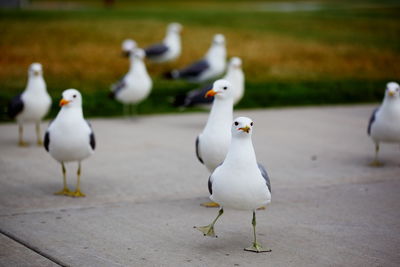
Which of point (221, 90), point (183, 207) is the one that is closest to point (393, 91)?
point (221, 90)

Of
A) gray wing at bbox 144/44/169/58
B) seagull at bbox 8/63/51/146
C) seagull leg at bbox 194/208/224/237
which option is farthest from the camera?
gray wing at bbox 144/44/169/58

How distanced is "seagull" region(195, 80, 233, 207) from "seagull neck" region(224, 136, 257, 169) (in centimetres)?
135

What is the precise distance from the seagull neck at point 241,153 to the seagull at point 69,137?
2.40 meters

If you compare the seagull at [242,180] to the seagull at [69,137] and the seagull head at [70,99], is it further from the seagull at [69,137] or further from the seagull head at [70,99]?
the seagull head at [70,99]

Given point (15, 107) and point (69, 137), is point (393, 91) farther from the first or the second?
point (15, 107)

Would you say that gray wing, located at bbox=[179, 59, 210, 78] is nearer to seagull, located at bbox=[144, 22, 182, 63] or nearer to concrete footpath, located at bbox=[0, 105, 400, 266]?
seagull, located at bbox=[144, 22, 182, 63]

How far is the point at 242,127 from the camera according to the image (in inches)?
242

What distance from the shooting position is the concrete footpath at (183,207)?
6066 millimetres

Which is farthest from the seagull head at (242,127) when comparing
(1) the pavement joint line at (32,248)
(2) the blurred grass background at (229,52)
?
(2) the blurred grass background at (229,52)

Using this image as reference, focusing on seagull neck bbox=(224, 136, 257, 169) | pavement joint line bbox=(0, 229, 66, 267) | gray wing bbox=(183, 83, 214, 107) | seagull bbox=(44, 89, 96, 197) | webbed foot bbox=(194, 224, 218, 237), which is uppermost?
seagull neck bbox=(224, 136, 257, 169)

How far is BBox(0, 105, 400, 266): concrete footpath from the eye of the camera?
6.07 metres

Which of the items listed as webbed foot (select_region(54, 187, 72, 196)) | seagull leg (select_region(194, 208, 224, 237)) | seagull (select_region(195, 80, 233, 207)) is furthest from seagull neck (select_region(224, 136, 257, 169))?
webbed foot (select_region(54, 187, 72, 196))

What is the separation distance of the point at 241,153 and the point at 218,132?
5.10 feet

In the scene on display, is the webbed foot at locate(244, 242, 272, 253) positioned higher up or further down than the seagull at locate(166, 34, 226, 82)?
further down
